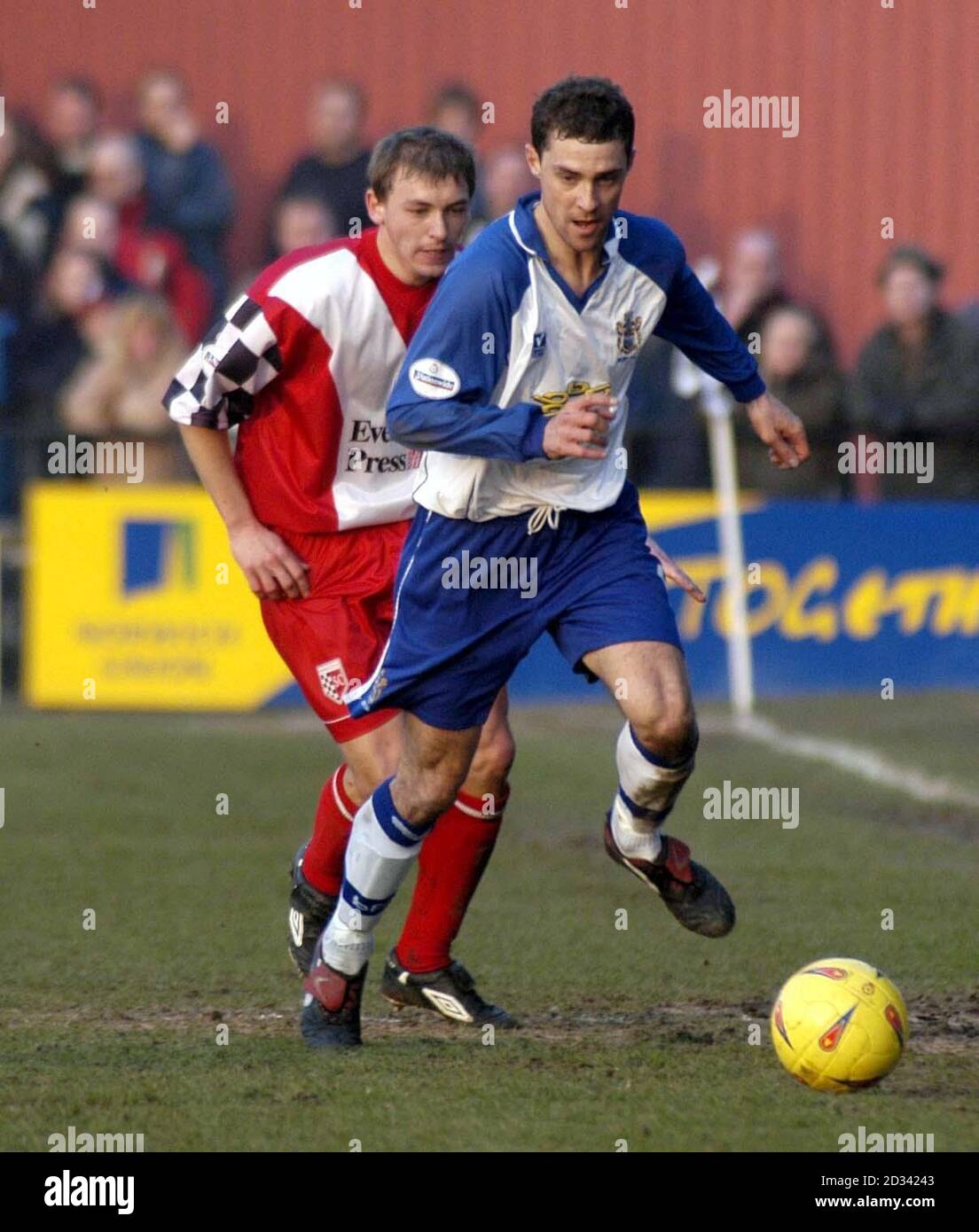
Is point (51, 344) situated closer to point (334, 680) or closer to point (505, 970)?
point (505, 970)

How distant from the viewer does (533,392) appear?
17.0ft

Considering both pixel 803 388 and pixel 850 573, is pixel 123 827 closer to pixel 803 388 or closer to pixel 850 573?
pixel 850 573

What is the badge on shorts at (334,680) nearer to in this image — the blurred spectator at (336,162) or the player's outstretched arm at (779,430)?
the player's outstretched arm at (779,430)

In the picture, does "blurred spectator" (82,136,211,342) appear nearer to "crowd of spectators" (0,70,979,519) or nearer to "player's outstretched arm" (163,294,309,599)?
"crowd of spectators" (0,70,979,519)

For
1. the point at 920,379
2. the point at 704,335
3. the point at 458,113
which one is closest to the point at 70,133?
the point at 458,113

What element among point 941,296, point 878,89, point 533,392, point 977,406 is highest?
point 878,89

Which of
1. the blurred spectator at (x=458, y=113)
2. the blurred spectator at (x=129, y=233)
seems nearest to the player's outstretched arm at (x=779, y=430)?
the blurred spectator at (x=458, y=113)

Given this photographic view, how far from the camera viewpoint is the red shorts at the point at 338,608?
5.96 meters

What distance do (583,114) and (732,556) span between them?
9.09m

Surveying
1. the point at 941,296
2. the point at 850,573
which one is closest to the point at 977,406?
the point at 941,296

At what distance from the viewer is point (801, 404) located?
51.9 ft

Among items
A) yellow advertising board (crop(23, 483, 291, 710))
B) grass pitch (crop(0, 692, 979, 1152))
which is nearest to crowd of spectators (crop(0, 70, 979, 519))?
yellow advertising board (crop(23, 483, 291, 710))

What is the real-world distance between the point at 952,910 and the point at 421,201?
324cm

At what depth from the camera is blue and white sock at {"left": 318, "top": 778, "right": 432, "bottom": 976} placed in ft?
17.7
